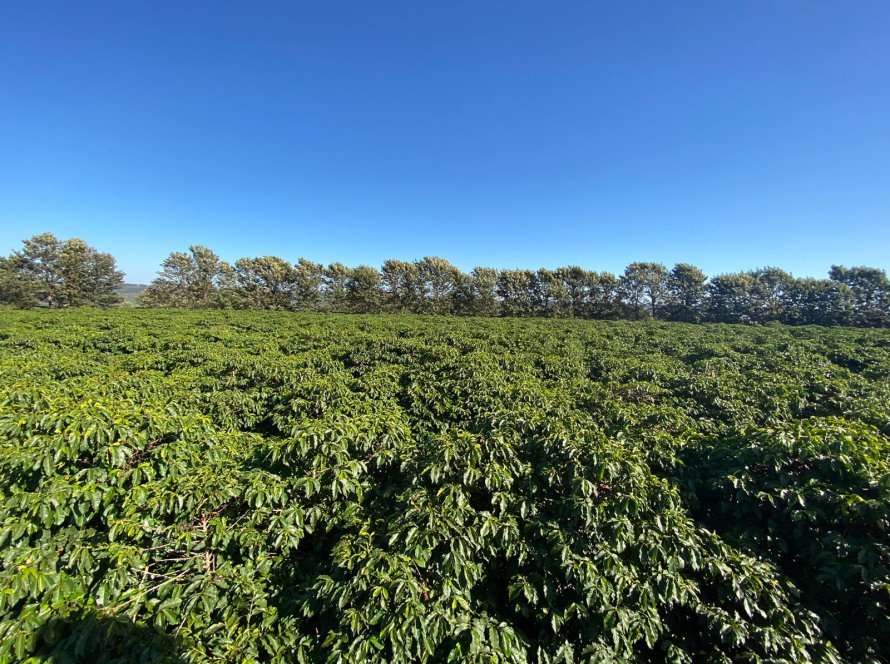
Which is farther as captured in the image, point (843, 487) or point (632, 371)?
point (632, 371)

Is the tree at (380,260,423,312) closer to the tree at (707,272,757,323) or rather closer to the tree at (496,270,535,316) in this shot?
the tree at (496,270,535,316)

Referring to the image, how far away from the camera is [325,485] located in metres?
4.24

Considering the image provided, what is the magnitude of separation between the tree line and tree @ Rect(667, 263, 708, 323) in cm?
13

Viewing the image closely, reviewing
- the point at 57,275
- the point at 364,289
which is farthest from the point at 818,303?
the point at 57,275

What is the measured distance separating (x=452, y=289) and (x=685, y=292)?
35.5m

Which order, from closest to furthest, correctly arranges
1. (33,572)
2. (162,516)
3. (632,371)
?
(33,572) < (162,516) < (632,371)

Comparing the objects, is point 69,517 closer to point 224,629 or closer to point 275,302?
point 224,629

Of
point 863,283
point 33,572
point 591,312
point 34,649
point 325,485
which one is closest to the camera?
point 34,649

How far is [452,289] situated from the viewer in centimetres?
5347

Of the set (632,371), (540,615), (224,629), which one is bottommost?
(224,629)

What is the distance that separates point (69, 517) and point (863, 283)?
70.7 metres

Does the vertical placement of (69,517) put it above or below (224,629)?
above

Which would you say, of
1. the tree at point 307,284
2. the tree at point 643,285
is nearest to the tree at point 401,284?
the tree at point 307,284

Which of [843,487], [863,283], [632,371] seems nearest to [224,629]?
[843,487]
